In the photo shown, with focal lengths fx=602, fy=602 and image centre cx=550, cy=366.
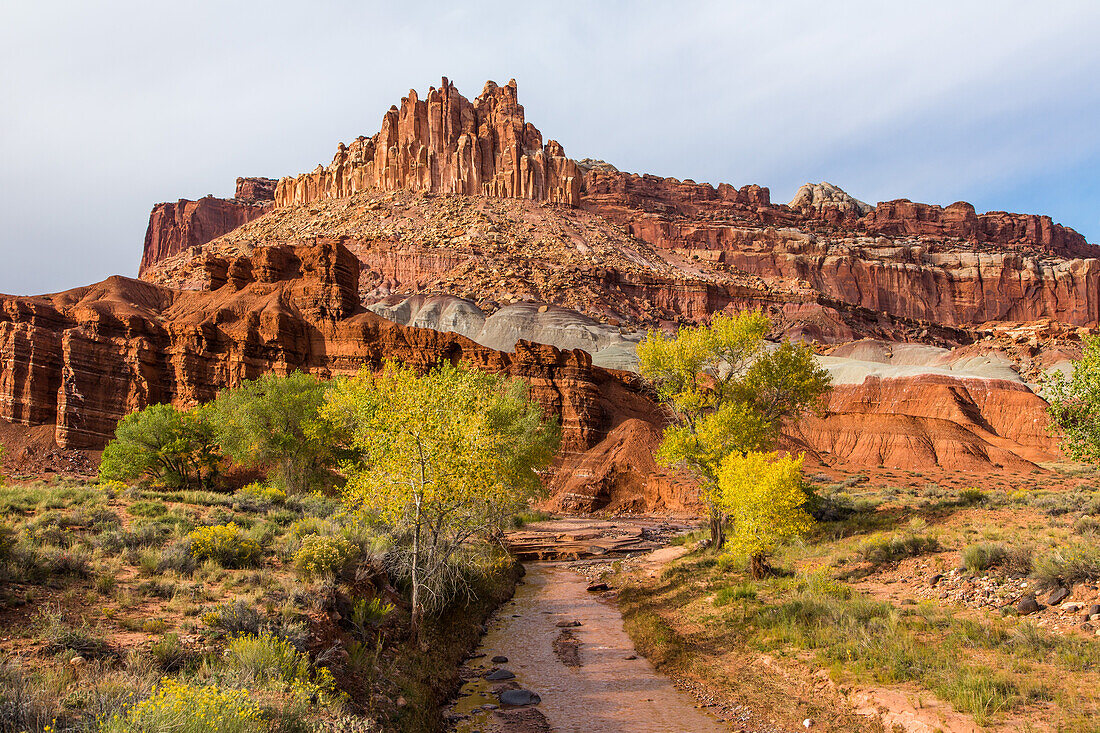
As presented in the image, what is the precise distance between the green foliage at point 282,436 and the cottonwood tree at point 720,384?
18792 millimetres

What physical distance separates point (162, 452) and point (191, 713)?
31121 millimetres

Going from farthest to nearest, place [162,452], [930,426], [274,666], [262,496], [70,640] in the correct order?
[930,426] → [162,452] → [262,496] → [274,666] → [70,640]

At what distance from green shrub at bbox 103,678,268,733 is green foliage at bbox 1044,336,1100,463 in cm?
2122

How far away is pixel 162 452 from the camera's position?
32.7 meters

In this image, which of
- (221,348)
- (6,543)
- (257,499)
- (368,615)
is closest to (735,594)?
(368,615)

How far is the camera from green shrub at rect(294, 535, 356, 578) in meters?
14.3

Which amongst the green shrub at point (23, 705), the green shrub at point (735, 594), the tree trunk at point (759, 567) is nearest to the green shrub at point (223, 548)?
the green shrub at point (23, 705)

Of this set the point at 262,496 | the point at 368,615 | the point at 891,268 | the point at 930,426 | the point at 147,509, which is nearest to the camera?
the point at 368,615

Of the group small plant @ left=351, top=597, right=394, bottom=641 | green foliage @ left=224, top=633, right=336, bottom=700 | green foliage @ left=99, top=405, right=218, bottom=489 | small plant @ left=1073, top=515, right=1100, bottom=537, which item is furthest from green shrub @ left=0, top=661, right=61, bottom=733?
green foliage @ left=99, top=405, right=218, bottom=489

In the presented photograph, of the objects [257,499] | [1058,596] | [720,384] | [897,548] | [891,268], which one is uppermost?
[891,268]

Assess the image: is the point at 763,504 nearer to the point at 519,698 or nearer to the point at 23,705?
the point at 519,698

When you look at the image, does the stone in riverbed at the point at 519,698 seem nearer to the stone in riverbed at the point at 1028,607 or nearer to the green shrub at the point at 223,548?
the green shrub at the point at 223,548

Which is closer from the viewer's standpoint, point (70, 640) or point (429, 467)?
point (70, 640)

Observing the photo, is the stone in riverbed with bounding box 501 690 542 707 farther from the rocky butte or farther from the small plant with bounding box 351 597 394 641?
the rocky butte
